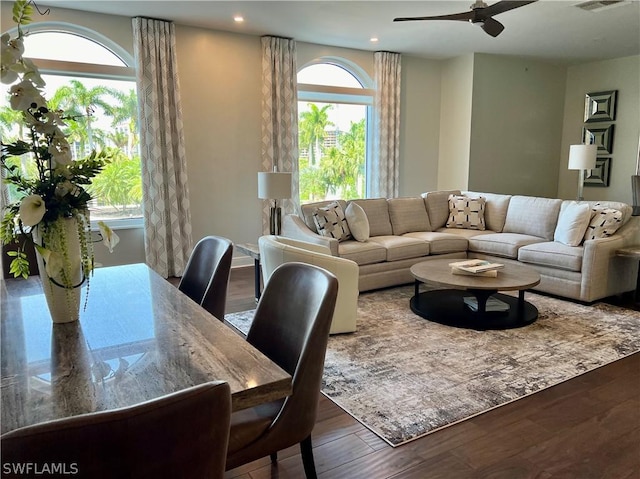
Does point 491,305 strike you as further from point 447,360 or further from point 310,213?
point 310,213

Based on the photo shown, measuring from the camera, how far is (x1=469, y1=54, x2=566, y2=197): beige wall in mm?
6871

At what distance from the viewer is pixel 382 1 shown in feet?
14.5

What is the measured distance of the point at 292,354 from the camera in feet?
5.21

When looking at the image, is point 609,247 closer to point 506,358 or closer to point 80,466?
point 506,358

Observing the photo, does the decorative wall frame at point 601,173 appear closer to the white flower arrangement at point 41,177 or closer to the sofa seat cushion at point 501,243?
the sofa seat cushion at point 501,243

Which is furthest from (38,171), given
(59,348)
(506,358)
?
(506,358)

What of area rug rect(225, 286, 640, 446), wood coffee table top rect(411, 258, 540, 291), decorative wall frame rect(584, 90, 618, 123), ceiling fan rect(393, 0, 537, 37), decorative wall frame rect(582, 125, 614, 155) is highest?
ceiling fan rect(393, 0, 537, 37)

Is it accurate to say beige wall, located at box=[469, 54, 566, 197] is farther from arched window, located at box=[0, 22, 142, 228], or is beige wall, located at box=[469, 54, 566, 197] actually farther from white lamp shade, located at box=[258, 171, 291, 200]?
arched window, located at box=[0, 22, 142, 228]

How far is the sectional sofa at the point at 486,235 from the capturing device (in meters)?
4.23

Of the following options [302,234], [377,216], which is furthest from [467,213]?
[302,234]

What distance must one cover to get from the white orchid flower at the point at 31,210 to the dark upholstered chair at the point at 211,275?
803 mm

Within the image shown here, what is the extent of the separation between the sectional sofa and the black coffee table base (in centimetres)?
49

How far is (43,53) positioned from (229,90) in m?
1.95

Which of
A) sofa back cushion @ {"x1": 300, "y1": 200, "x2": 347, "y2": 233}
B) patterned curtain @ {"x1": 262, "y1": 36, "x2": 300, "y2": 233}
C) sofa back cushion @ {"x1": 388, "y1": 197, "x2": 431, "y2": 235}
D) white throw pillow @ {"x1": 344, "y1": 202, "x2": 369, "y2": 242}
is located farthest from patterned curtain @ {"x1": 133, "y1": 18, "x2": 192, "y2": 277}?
sofa back cushion @ {"x1": 388, "y1": 197, "x2": 431, "y2": 235}
